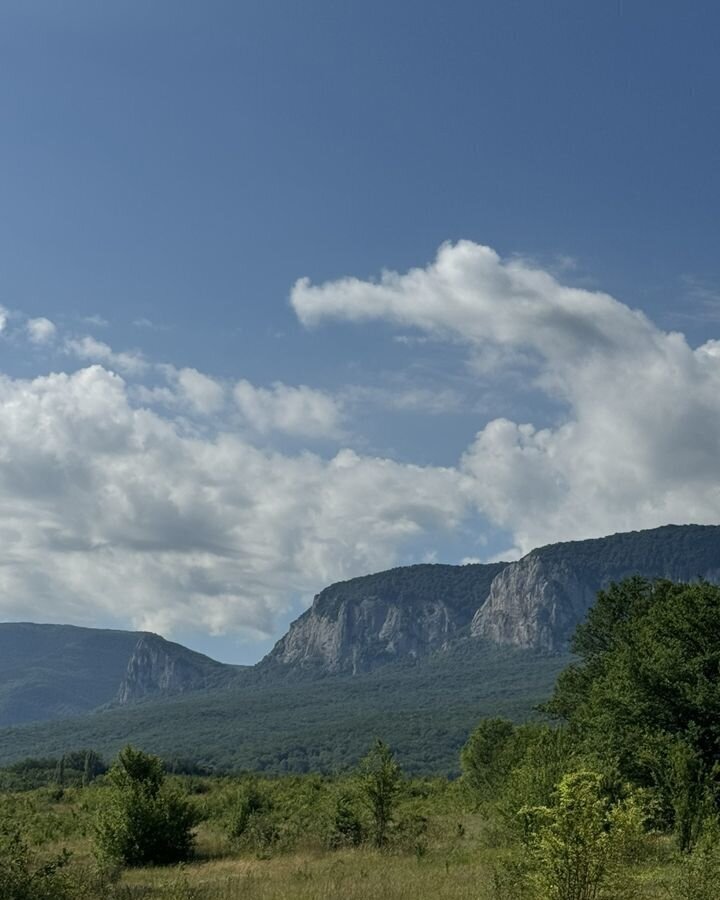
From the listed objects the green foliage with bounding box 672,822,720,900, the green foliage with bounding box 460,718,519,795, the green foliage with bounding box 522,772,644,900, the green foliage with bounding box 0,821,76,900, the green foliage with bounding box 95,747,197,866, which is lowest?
the green foliage with bounding box 460,718,519,795

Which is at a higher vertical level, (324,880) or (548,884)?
(548,884)

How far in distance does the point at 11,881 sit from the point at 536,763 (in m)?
12.8

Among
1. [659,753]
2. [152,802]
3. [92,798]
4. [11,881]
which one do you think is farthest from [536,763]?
[92,798]

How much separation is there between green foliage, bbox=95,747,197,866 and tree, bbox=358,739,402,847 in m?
6.74

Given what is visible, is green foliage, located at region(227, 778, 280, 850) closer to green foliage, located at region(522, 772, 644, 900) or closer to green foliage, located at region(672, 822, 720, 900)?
green foliage, located at region(672, 822, 720, 900)

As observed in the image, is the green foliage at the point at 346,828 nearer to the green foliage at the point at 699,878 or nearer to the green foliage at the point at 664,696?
the green foliage at the point at 664,696

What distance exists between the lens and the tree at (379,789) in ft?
102

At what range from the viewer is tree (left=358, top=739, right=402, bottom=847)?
31.0 meters

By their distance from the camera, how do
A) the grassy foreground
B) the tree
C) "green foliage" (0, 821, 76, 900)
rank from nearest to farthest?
"green foliage" (0, 821, 76, 900), the grassy foreground, the tree

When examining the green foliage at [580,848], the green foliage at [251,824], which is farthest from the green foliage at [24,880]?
the green foliage at [251,824]

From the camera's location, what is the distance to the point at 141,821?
95.1ft

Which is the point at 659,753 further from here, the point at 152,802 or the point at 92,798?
the point at 92,798

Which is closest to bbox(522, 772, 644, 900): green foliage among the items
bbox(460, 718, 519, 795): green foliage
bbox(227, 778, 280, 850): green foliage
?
bbox(227, 778, 280, 850): green foliage

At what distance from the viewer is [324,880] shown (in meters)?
22.3
